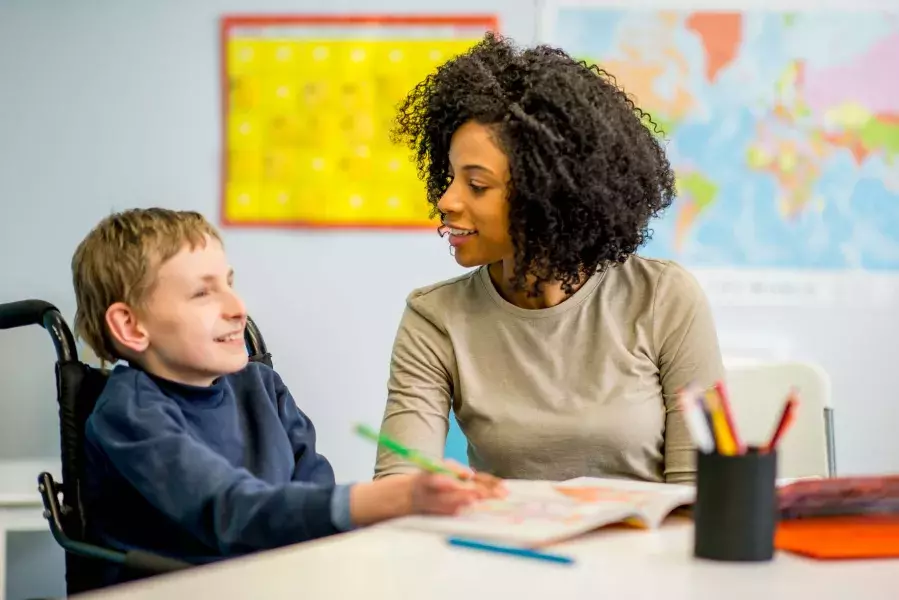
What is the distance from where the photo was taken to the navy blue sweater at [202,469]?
47.1 inches

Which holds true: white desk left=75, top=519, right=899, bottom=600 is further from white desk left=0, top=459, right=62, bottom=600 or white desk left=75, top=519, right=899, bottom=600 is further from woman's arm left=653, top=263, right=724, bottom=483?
white desk left=0, top=459, right=62, bottom=600

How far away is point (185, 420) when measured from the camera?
1392 millimetres

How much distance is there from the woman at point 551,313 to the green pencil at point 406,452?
53 centimetres

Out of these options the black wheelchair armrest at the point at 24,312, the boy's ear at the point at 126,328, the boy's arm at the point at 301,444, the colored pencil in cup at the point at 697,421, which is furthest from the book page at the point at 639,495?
the black wheelchair armrest at the point at 24,312

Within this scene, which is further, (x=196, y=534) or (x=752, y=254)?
(x=752, y=254)

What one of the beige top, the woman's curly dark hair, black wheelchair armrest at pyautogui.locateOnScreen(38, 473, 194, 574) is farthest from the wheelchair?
the woman's curly dark hair

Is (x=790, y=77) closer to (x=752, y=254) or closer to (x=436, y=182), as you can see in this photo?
(x=752, y=254)

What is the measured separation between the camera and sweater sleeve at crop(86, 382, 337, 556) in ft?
3.88

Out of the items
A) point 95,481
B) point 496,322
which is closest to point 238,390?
point 95,481

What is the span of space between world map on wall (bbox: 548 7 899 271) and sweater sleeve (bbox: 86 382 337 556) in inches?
65.2

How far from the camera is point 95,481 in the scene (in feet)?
4.57

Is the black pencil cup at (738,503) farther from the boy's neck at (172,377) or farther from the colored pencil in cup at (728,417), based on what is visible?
the boy's neck at (172,377)

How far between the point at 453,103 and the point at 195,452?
0.74 m

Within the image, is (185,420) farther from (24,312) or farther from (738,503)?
(738,503)
